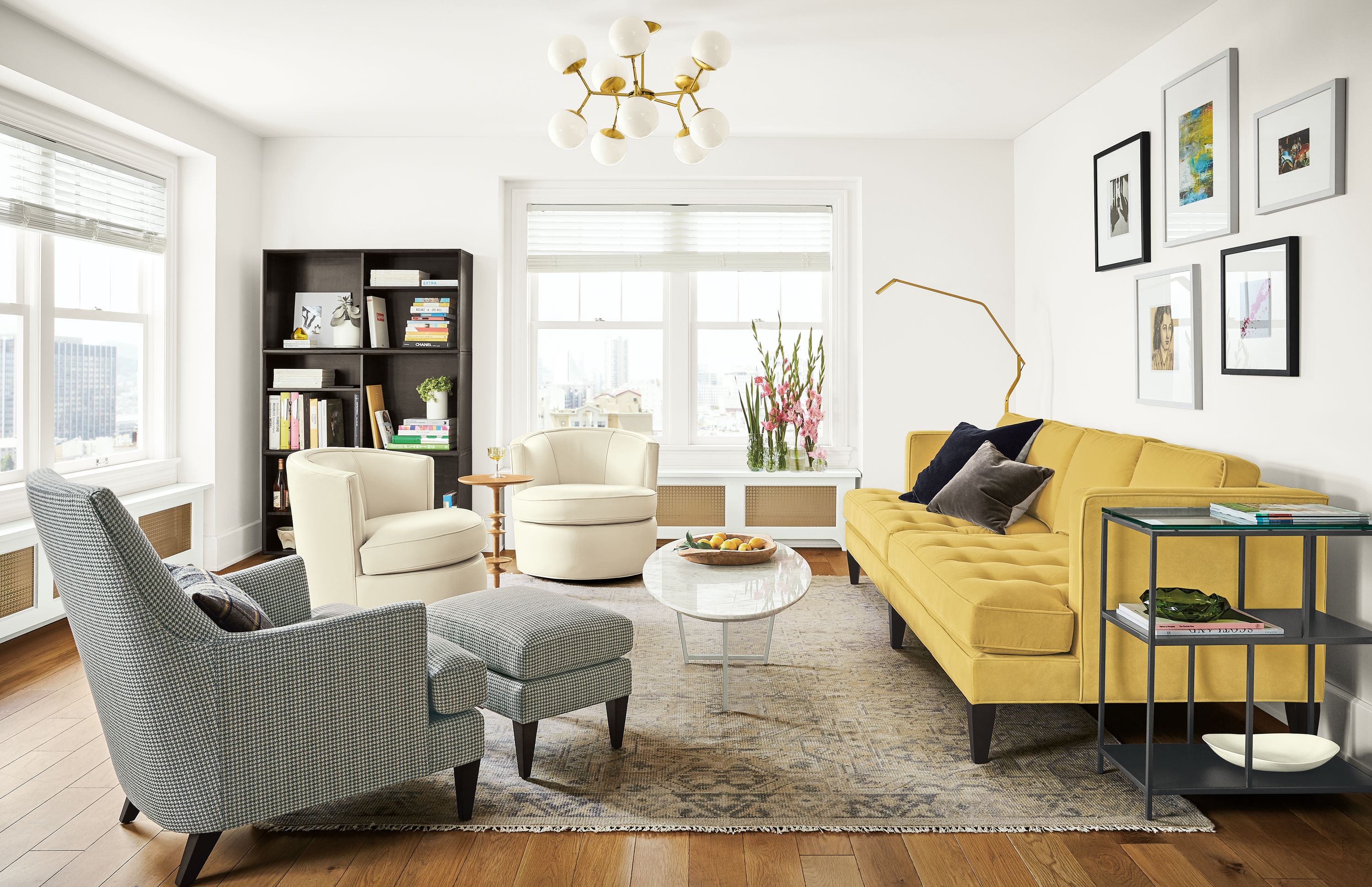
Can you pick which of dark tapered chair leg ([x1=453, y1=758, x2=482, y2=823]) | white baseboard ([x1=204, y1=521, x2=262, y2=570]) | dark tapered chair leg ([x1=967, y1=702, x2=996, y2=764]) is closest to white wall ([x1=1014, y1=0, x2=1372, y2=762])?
dark tapered chair leg ([x1=967, y1=702, x2=996, y2=764])

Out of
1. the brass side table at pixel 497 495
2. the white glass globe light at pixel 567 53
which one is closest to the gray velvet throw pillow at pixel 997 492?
the brass side table at pixel 497 495

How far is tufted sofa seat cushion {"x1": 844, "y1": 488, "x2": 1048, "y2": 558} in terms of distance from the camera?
12.6 ft

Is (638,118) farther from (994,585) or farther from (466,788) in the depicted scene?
(466,788)

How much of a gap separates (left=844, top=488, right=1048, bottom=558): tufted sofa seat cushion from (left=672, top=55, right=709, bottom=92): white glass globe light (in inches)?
79.8

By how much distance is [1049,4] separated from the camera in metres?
3.60

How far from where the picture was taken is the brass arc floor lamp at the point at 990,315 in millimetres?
5277

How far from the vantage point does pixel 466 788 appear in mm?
2293

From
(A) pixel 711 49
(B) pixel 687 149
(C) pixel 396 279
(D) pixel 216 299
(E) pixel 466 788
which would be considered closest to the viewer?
(E) pixel 466 788

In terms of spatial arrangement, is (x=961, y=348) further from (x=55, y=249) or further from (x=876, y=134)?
(x=55, y=249)

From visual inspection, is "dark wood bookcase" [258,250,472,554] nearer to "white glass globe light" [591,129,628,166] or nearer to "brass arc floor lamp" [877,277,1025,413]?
"white glass globe light" [591,129,628,166]

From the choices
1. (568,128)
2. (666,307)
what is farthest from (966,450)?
(666,307)

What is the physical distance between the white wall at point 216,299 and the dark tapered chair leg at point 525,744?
11.6ft

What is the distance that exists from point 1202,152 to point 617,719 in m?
3.16

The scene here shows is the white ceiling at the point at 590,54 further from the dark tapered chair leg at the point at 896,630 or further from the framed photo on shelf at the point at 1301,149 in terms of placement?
the dark tapered chair leg at the point at 896,630
